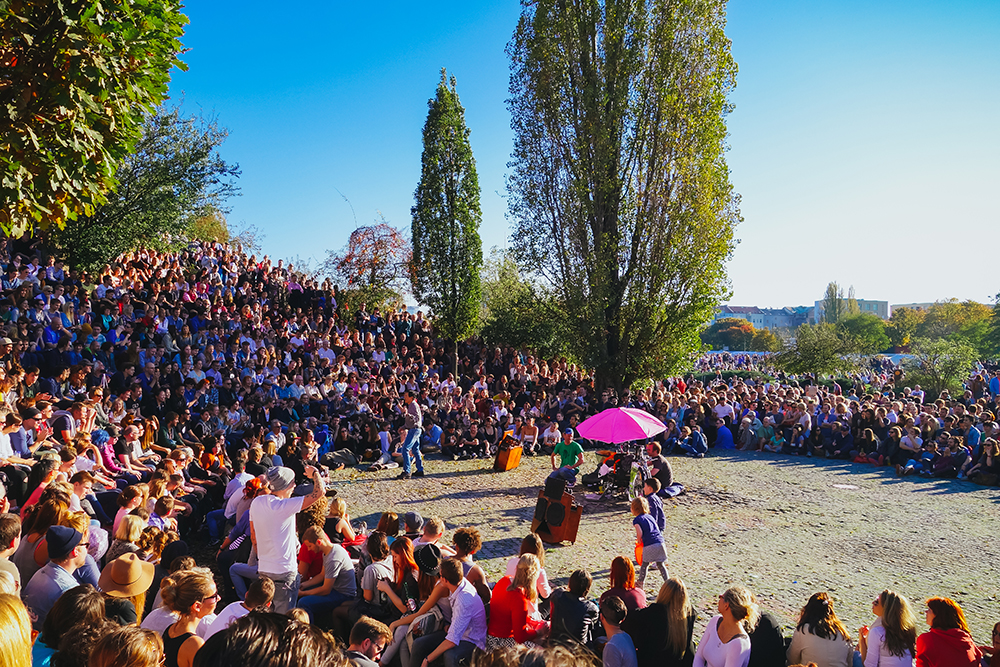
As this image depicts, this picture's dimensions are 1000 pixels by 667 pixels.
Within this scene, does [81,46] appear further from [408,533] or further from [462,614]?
[462,614]

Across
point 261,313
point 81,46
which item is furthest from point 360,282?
point 81,46

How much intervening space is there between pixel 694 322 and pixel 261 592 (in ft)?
60.0

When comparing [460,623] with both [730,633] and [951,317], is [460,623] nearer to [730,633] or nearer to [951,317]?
[730,633]

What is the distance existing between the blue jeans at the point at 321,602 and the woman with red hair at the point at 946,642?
4795 millimetres

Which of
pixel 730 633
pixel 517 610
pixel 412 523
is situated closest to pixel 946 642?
pixel 730 633

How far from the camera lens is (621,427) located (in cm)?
1164

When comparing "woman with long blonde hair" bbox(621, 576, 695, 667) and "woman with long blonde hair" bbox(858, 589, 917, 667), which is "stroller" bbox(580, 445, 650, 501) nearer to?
"woman with long blonde hair" bbox(621, 576, 695, 667)

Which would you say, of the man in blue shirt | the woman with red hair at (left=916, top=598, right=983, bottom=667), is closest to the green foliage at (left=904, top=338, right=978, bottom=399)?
the woman with red hair at (left=916, top=598, right=983, bottom=667)

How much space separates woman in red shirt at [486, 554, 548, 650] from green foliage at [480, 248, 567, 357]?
651 inches

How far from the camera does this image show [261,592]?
4.30 m

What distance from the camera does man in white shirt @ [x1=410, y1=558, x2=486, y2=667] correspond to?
15.2 feet

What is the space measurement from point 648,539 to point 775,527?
169 inches

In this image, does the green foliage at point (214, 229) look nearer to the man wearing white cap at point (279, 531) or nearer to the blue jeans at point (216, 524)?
the blue jeans at point (216, 524)

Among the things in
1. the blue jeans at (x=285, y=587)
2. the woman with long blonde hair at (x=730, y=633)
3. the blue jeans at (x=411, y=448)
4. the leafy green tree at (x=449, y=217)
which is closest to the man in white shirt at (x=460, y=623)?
the blue jeans at (x=285, y=587)
